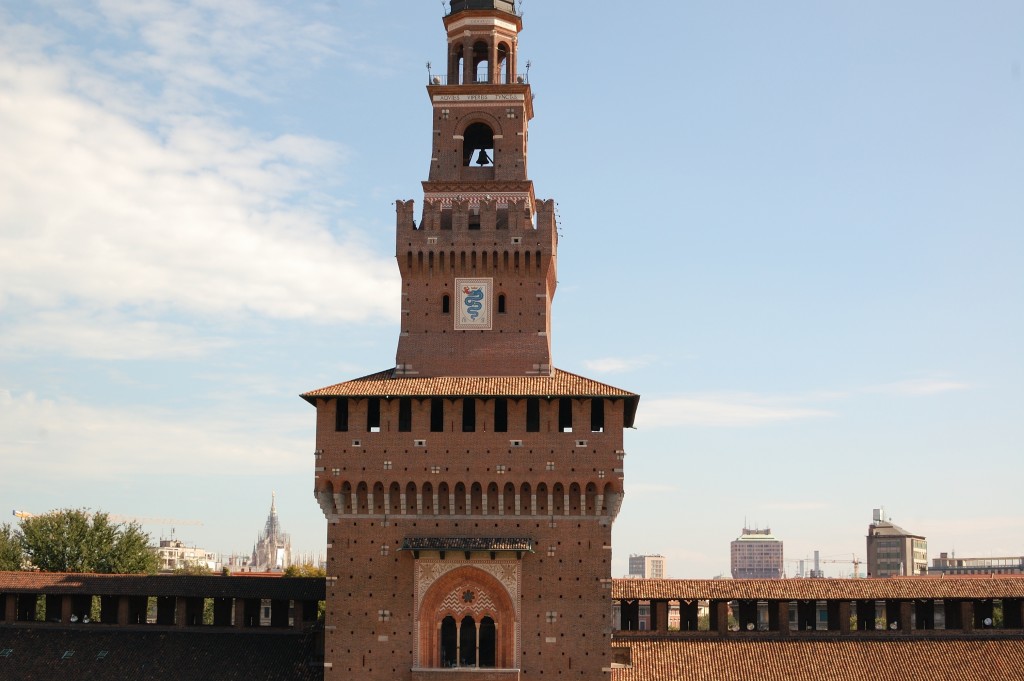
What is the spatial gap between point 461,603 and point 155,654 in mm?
13460

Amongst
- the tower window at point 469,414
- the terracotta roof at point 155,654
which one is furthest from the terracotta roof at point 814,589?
the terracotta roof at point 155,654

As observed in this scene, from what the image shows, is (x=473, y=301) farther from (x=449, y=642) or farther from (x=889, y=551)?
(x=889, y=551)

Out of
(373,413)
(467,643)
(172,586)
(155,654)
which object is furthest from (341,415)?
(155,654)

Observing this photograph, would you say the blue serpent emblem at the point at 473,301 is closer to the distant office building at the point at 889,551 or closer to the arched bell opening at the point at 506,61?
the arched bell opening at the point at 506,61

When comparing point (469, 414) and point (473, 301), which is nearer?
point (469, 414)

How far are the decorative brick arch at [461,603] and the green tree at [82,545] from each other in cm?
3298

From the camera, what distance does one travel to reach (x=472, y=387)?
45469mm

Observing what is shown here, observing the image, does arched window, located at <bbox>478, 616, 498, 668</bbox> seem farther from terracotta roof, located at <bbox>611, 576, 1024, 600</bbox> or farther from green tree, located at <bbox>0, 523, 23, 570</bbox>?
green tree, located at <bbox>0, 523, 23, 570</bbox>

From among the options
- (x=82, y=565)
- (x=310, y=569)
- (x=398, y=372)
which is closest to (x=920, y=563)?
(x=310, y=569)

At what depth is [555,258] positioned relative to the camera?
1989 inches

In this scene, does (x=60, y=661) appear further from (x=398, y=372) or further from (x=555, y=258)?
(x=555, y=258)

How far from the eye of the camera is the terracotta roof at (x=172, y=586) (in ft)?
167

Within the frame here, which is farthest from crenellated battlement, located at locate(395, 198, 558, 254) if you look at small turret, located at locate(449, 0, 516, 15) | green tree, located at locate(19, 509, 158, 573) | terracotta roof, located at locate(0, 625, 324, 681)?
green tree, located at locate(19, 509, 158, 573)

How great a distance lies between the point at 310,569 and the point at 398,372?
128 feet
